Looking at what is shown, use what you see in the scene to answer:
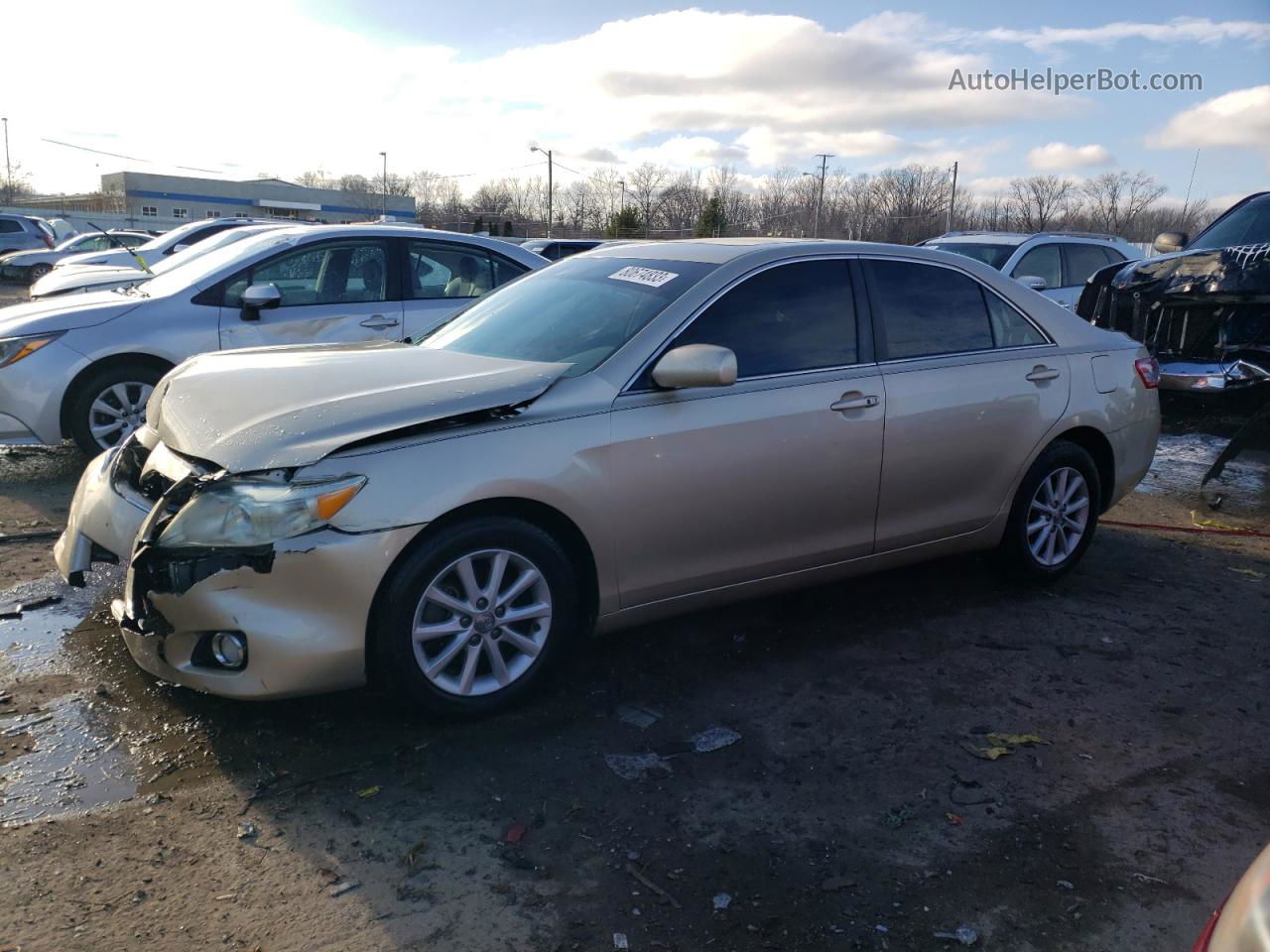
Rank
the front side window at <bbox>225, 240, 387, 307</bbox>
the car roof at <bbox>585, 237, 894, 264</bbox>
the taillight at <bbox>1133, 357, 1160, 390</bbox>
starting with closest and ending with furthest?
the car roof at <bbox>585, 237, 894, 264</bbox> < the taillight at <bbox>1133, 357, 1160, 390</bbox> < the front side window at <bbox>225, 240, 387, 307</bbox>

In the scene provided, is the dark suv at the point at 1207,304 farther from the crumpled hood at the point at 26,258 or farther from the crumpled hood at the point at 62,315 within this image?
the crumpled hood at the point at 26,258

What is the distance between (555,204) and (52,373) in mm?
66658

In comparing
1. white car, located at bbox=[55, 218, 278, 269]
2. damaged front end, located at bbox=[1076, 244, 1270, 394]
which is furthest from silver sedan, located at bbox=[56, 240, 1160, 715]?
white car, located at bbox=[55, 218, 278, 269]

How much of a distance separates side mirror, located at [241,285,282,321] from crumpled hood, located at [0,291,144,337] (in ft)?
2.41

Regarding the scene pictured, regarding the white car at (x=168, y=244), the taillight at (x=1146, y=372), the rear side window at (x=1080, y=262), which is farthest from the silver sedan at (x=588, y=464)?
the white car at (x=168, y=244)

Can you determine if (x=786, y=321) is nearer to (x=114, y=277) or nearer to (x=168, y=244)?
(x=114, y=277)

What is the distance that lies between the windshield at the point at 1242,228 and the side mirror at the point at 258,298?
8.03 meters

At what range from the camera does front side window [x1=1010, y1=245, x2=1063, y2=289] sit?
39.2ft

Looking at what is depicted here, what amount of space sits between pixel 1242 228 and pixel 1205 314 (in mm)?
1228

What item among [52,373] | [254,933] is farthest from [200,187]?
[254,933]

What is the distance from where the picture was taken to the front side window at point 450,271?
7590 mm

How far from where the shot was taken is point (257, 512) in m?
3.26

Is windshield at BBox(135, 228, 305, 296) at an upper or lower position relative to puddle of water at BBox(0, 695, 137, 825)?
upper

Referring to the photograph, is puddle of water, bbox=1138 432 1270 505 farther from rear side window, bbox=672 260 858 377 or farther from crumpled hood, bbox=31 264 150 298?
crumpled hood, bbox=31 264 150 298
